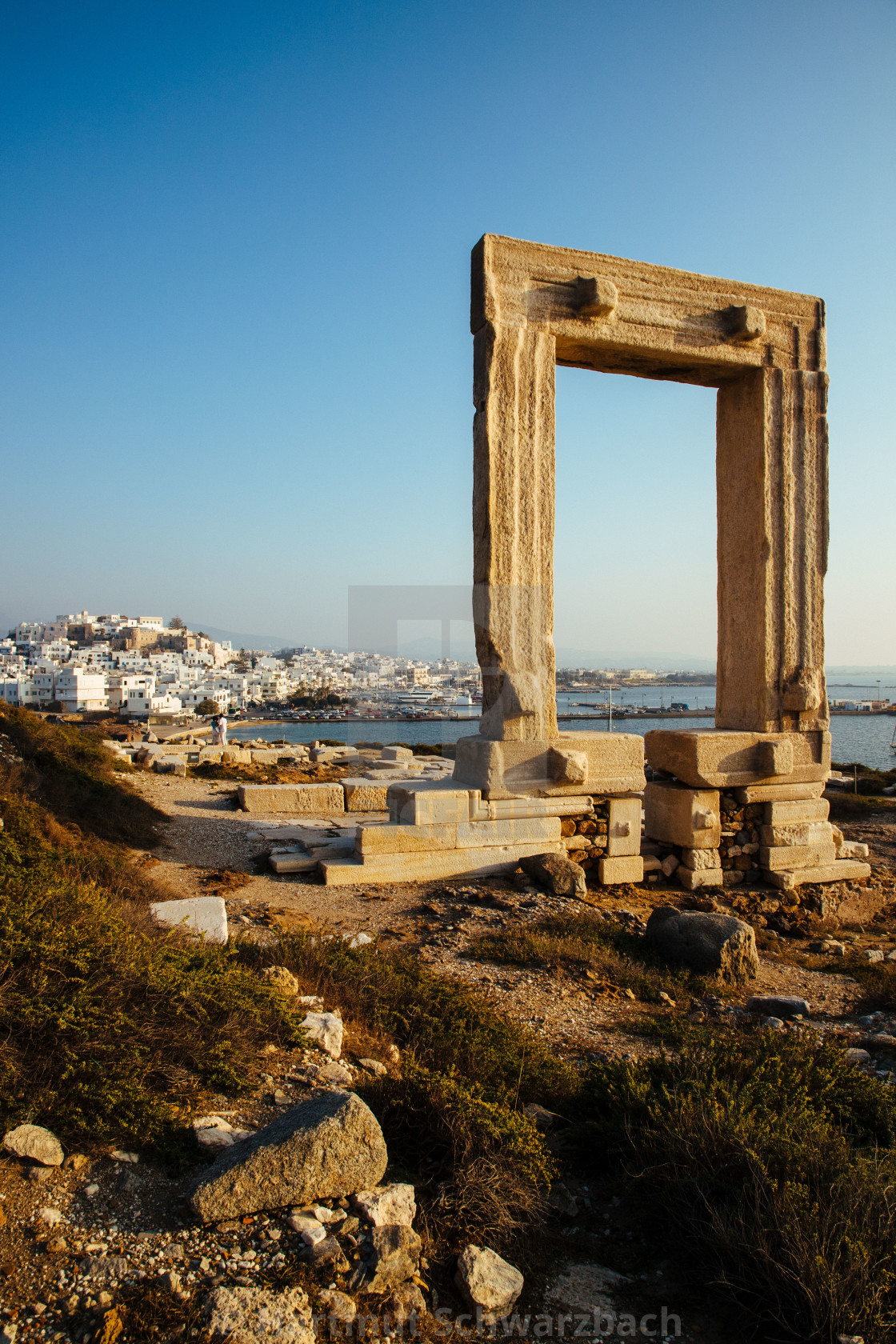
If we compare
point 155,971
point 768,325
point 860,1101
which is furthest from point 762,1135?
point 768,325

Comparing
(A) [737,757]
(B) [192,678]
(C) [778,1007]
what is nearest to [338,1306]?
(C) [778,1007]

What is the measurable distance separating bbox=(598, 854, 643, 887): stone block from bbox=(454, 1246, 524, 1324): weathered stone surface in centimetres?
550

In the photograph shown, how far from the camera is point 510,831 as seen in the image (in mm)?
7387

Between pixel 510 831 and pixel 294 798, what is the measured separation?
15.7ft

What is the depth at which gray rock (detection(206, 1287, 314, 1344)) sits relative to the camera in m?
1.83

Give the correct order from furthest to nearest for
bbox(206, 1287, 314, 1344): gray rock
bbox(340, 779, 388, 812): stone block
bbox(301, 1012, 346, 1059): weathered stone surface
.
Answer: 1. bbox(340, 779, 388, 812): stone block
2. bbox(301, 1012, 346, 1059): weathered stone surface
3. bbox(206, 1287, 314, 1344): gray rock

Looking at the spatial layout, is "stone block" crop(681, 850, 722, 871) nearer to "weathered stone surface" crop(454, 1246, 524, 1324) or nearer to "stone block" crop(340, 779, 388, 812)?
"stone block" crop(340, 779, 388, 812)

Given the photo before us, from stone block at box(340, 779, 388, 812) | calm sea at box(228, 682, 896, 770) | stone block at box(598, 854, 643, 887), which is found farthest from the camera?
calm sea at box(228, 682, 896, 770)

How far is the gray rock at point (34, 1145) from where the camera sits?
2.22 metres

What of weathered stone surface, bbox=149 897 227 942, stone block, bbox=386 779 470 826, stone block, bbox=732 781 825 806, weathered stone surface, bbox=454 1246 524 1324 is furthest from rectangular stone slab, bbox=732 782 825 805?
weathered stone surface, bbox=454 1246 524 1324

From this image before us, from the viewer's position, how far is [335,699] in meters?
58.7

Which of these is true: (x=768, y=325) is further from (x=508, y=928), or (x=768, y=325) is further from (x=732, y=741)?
(x=508, y=928)

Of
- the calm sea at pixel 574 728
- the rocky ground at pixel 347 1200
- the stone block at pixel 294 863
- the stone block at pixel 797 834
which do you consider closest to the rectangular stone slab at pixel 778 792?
→ the stone block at pixel 797 834

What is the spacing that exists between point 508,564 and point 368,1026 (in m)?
4.46
